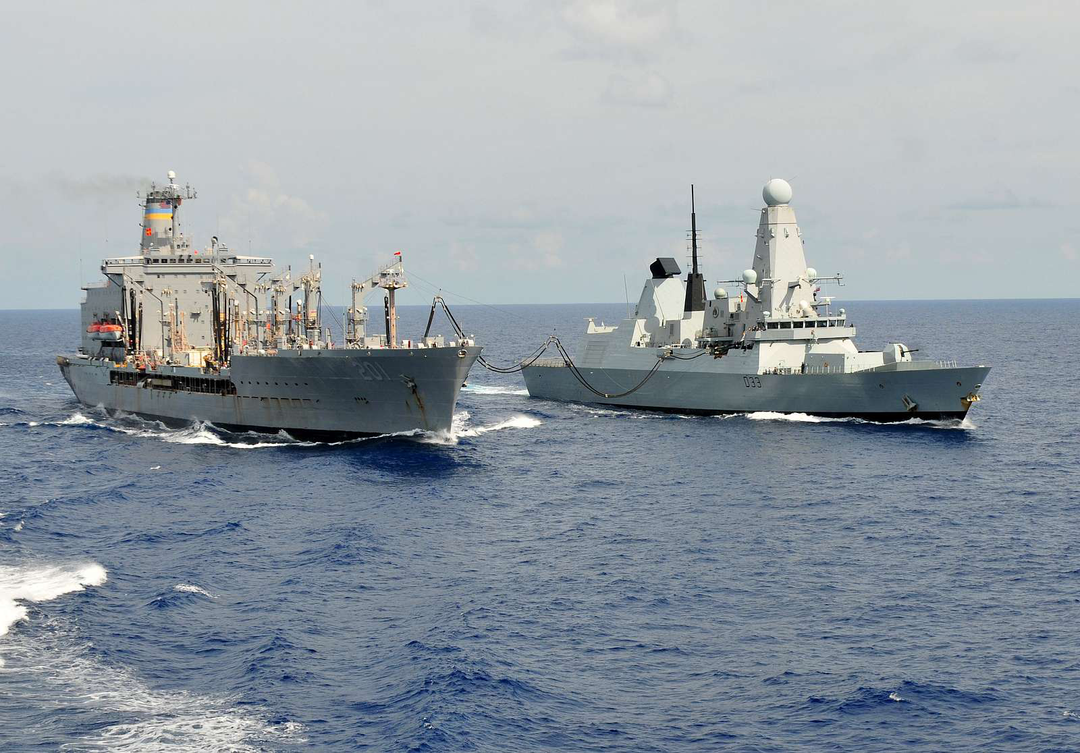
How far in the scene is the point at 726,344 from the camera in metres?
59.4

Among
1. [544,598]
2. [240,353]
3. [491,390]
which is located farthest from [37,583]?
[491,390]

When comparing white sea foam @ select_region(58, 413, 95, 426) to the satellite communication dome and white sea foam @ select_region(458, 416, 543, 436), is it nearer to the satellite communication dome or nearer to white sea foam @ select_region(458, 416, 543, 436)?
white sea foam @ select_region(458, 416, 543, 436)

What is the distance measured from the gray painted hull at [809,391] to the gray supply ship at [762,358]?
56 millimetres

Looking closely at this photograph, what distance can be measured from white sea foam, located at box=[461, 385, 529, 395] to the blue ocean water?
27.8 meters

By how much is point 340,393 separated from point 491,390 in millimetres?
29504

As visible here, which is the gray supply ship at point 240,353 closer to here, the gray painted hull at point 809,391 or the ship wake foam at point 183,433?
the ship wake foam at point 183,433

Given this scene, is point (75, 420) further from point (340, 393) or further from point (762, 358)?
point (762, 358)

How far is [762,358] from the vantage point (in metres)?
55.9

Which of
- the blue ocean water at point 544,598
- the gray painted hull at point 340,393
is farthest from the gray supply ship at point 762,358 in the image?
the gray painted hull at point 340,393

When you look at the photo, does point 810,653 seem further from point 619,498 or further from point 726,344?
point 726,344

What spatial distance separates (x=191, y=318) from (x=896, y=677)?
176 feet

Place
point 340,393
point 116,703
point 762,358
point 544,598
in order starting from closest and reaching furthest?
point 116,703
point 544,598
point 340,393
point 762,358

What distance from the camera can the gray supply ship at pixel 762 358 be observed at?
52.0 metres

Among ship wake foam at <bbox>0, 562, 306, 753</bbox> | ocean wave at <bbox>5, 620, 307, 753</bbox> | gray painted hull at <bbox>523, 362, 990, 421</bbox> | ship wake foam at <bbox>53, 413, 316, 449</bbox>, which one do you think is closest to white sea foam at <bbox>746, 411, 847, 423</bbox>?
gray painted hull at <bbox>523, 362, 990, 421</bbox>
